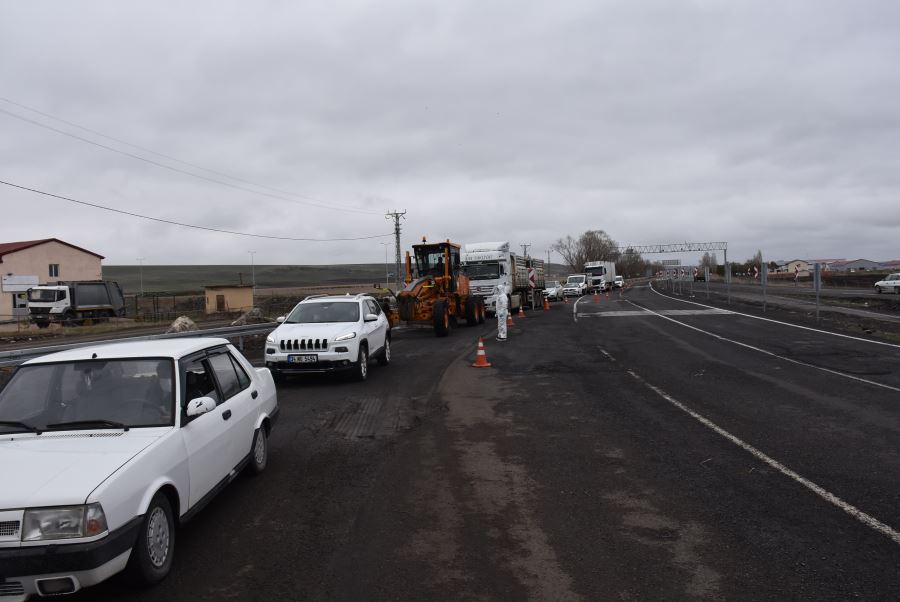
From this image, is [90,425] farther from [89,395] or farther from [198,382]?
[198,382]

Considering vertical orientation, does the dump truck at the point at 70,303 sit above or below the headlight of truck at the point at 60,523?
above

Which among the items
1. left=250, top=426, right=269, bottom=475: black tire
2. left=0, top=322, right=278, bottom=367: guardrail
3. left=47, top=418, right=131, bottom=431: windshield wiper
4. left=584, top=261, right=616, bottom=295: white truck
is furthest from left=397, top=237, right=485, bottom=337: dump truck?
left=584, top=261, right=616, bottom=295: white truck

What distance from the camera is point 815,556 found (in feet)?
13.8

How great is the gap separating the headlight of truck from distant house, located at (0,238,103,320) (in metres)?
44.6

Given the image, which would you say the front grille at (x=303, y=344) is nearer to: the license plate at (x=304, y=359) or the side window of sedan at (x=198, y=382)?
the license plate at (x=304, y=359)

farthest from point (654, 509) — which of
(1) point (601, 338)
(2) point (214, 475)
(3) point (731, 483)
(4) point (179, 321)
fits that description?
(4) point (179, 321)

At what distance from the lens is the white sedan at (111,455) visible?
3.39 m

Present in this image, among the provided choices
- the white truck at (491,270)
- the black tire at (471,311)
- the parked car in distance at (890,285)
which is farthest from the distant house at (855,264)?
the black tire at (471,311)

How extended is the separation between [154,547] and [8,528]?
86cm

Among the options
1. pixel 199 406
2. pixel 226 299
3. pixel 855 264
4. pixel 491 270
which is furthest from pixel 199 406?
pixel 855 264

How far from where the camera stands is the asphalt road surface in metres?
3.97

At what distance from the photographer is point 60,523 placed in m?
3.42

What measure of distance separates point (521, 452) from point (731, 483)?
2.17 m

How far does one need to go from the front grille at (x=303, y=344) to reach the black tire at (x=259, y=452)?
16.6ft
